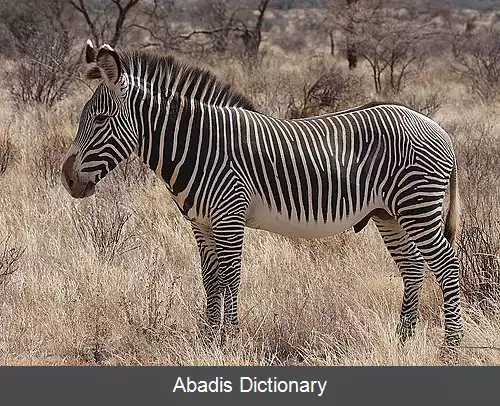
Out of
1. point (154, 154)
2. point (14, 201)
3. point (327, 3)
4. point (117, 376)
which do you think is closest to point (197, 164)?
point (154, 154)

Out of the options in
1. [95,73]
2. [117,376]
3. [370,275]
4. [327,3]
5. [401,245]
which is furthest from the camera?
[327,3]

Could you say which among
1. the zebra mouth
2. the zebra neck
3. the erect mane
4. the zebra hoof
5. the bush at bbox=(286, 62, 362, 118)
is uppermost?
the erect mane

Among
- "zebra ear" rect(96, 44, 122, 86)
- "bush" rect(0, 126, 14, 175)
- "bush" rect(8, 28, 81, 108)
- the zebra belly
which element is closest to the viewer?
"zebra ear" rect(96, 44, 122, 86)

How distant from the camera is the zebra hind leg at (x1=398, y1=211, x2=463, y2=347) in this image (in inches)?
189

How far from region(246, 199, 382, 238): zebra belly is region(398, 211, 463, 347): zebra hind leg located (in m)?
0.24

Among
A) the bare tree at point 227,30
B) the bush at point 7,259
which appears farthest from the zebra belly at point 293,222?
the bare tree at point 227,30

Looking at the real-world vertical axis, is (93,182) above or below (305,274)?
above

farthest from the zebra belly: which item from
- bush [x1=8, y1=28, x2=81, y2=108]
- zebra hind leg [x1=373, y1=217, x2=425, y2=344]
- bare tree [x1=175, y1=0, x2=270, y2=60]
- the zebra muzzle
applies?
bare tree [x1=175, y1=0, x2=270, y2=60]

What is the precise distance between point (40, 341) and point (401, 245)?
228 centimetres

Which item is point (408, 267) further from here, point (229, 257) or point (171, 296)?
point (171, 296)

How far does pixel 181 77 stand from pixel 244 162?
621mm

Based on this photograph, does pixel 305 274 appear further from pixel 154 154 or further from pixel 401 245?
pixel 154 154

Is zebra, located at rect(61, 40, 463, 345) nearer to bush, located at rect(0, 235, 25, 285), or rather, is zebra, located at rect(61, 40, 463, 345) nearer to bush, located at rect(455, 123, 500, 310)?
bush, located at rect(455, 123, 500, 310)

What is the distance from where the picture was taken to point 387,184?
4805 mm
